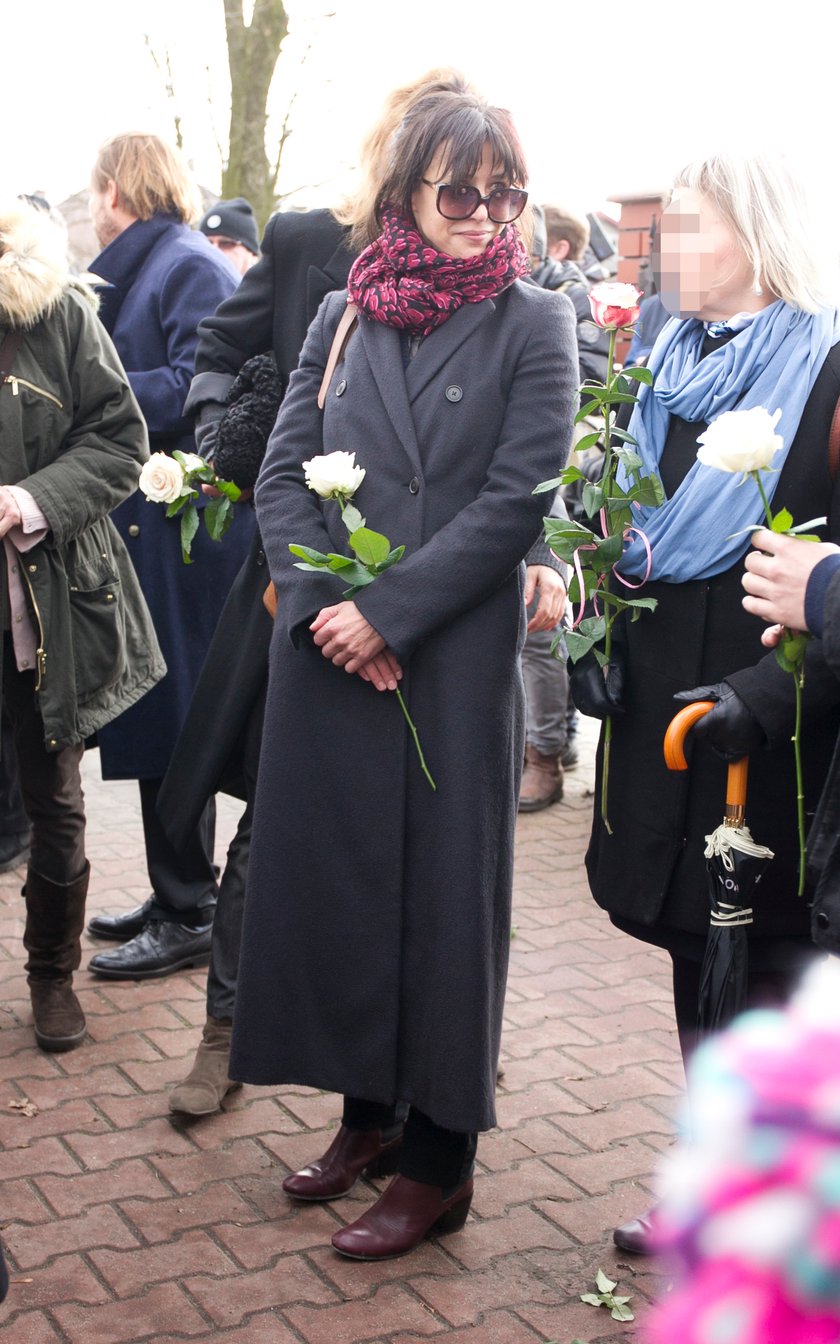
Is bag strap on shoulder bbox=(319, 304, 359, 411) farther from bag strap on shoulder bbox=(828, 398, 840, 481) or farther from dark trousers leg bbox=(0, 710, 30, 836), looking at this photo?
dark trousers leg bbox=(0, 710, 30, 836)

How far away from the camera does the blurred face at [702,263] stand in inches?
101

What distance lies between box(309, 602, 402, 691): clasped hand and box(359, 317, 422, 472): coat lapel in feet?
1.06

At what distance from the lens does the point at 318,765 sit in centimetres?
294

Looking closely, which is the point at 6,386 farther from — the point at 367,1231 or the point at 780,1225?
the point at 780,1225

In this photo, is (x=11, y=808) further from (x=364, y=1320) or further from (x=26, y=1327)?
(x=364, y=1320)

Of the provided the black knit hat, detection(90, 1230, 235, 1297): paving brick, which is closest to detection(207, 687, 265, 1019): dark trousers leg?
detection(90, 1230, 235, 1297): paving brick

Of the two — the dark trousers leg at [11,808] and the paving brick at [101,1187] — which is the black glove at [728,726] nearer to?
the paving brick at [101,1187]

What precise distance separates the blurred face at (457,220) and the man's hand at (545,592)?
672 millimetres

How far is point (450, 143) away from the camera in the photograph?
9.16ft

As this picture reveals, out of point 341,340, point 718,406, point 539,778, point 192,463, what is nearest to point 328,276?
point 341,340

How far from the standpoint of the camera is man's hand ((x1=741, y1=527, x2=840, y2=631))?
7.14ft

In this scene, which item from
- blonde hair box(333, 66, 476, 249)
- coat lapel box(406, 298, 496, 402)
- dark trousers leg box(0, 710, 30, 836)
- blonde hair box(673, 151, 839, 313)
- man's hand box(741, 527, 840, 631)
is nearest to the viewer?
man's hand box(741, 527, 840, 631)

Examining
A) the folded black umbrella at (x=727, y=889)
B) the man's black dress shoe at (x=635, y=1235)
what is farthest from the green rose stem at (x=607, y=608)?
the man's black dress shoe at (x=635, y=1235)

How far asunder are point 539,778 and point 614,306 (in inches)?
161
